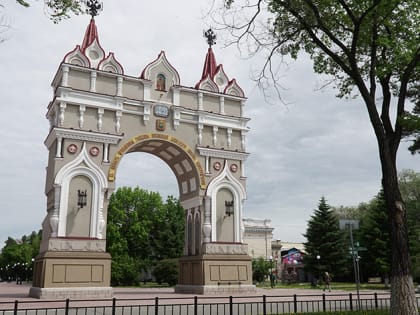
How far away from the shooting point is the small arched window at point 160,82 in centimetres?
2713

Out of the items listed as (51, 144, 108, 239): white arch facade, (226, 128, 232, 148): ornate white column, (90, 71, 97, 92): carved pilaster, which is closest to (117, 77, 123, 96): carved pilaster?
(90, 71, 97, 92): carved pilaster

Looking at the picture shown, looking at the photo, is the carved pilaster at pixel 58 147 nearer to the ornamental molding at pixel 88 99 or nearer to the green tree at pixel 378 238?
the ornamental molding at pixel 88 99

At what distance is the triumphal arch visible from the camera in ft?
72.7

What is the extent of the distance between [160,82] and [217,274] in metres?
12.3

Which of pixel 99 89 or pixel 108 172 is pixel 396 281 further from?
pixel 99 89

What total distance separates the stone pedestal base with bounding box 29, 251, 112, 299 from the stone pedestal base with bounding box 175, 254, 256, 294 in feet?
18.2

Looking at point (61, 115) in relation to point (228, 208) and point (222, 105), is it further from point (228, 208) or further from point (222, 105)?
point (228, 208)

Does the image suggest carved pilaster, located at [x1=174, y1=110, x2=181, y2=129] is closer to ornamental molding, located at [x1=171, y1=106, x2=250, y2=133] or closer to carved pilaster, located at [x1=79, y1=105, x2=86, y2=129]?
ornamental molding, located at [x1=171, y1=106, x2=250, y2=133]

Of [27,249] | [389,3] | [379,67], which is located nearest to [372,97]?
[379,67]

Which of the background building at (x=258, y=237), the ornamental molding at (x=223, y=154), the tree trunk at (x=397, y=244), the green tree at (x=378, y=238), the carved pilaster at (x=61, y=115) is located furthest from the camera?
the background building at (x=258, y=237)

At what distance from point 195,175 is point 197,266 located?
18.2ft

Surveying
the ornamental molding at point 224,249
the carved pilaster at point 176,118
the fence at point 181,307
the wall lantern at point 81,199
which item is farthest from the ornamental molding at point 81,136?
the fence at point 181,307

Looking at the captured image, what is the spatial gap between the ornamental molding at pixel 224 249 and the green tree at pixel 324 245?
59.5 ft

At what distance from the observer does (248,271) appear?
86.2 feet
